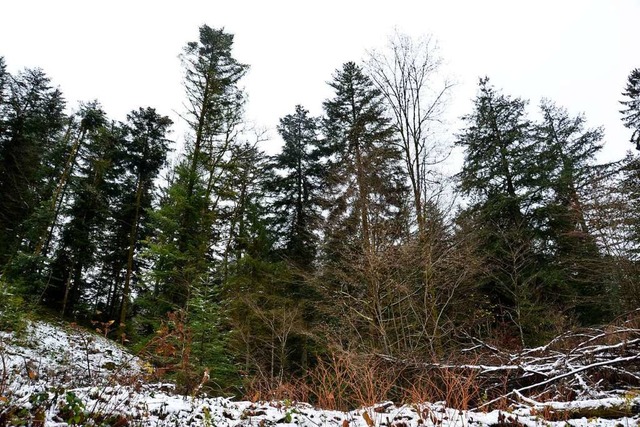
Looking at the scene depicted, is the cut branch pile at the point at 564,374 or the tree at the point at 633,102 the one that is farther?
the tree at the point at 633,102

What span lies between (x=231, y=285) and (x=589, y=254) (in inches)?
510

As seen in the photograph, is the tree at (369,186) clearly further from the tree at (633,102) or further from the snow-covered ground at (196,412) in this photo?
the tree at (633,102)

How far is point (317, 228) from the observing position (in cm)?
1138

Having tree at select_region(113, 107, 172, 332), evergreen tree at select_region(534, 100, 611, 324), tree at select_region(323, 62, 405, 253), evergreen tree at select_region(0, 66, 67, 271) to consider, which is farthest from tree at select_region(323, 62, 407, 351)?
evergreen tree at select_region(0, 66, 67, 271)

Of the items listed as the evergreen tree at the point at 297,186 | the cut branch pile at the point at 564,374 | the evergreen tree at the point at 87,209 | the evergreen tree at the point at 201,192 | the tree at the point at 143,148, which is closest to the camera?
the cut branch pile at the point at 564,374

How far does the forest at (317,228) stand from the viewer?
810 cm

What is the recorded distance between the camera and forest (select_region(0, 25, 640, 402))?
8.10 metres

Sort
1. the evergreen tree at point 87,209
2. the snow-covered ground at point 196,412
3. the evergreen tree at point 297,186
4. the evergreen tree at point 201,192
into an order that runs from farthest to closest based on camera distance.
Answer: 1. the evergreen tree at point 87,209
2. the evergreen tree at point 297,186
3. the evergreen tree at point 201,192
4. the snow-covered ground at point 196,412

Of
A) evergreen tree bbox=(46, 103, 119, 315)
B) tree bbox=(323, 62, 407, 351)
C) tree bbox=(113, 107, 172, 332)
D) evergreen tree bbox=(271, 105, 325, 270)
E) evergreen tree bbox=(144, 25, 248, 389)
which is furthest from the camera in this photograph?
tree bbox=(113, 107, 172, 332)

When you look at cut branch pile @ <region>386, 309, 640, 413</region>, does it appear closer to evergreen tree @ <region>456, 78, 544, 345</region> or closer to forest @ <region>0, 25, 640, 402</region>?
forest @ <region>0, 25, 640, 402</region>

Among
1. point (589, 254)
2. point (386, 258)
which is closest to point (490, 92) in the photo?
point (589, 254)

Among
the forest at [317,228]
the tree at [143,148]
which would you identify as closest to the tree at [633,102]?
the forest at [317,228]

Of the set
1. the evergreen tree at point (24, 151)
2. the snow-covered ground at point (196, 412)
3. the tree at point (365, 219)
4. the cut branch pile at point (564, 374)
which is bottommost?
the snow-covered ground at point (196, 412)

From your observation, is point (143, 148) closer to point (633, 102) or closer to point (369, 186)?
point (369, 186)
